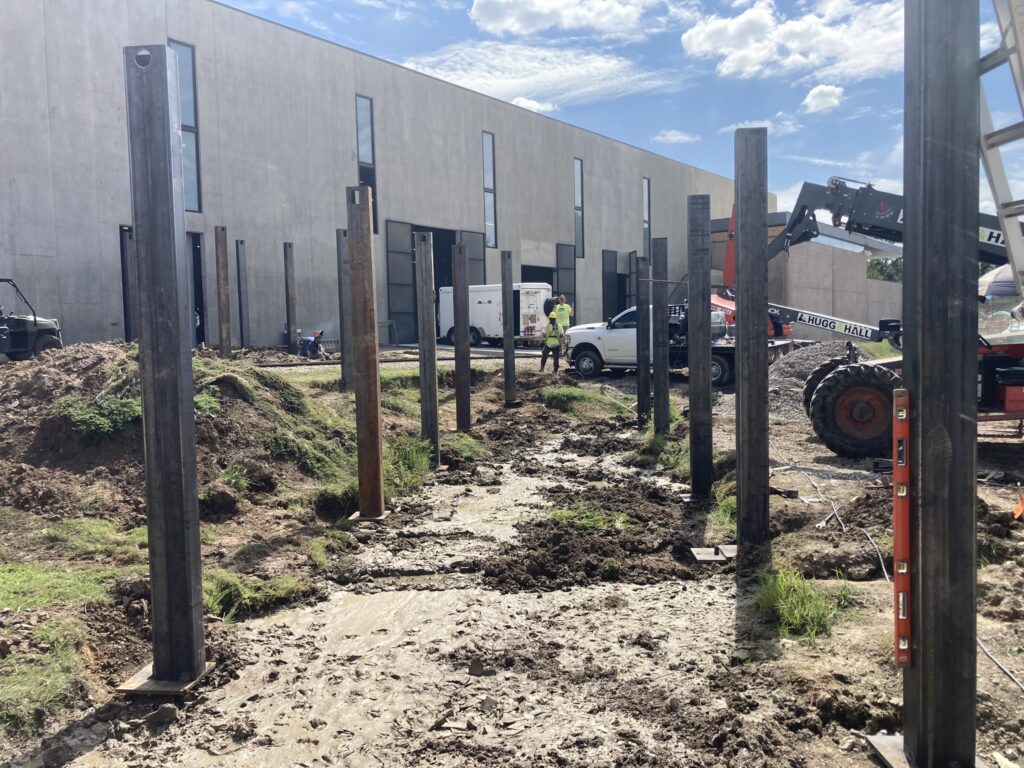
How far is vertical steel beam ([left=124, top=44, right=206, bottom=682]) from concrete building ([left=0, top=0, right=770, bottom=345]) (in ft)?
65.4

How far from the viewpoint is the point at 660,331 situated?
433 inches

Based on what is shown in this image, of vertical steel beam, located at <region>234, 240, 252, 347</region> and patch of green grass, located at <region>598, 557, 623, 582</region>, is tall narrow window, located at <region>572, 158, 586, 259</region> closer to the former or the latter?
vertical steel beam, located at <region>234, 240, 252, 347</region>

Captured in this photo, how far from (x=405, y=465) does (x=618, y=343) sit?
39.1 ft

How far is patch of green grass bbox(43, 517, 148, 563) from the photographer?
6141 mm

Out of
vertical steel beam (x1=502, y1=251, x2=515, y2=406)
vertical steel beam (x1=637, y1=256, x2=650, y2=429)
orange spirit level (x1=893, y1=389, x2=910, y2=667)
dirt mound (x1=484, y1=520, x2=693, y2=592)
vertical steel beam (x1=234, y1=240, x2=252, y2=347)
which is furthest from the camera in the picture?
vertical steel beam (x1=234, y1=240, x2=252, y2=347)

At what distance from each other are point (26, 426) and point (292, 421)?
2.71 m

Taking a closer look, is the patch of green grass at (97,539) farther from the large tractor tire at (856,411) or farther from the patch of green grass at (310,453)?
the large tractor tire at (856,411)

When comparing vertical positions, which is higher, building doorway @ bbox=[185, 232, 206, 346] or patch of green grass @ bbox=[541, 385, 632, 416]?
building doorway @ bbox=[185, 232, 206, 346]

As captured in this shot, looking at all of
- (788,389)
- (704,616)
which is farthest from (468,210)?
(704,616)

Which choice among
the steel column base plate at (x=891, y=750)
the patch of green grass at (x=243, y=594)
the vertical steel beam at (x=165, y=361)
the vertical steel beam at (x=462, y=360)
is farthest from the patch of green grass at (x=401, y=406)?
the steel column base plate at (x=891, y=750)

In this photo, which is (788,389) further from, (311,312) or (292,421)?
(311,312)

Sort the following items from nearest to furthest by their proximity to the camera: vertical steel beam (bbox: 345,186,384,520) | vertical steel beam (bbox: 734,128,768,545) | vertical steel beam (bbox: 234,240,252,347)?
vertical steel beam (bbox: 734,128,768,545) → vertical steel beam (bbox: 345,186,384,520) → vertical steel beam (bbox: 234,240,252,347)

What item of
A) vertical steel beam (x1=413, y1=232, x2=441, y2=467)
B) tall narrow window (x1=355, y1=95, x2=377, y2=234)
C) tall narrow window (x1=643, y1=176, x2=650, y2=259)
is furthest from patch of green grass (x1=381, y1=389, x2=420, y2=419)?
tall narrow window (x1=643, y1=176, x2=650, y2=259)

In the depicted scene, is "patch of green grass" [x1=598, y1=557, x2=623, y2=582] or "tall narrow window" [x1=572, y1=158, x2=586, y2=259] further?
"tall narrow window" [x1=572, y1=158, x2=586, y2=259]
